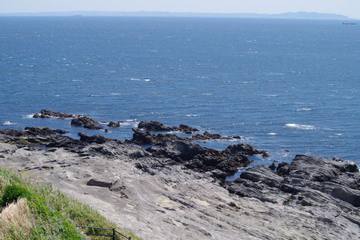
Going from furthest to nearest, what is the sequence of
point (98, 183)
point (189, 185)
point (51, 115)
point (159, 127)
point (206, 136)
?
point (51, 115)
point (159, 127)
point (206, 136)
point (189, 185)
point (98, 183)

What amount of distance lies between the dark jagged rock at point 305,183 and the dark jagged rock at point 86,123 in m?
32.6

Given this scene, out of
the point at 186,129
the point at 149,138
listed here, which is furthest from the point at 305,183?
the point at 186,129

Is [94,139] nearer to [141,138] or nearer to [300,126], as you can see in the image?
[141,138]

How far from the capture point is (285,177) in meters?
70.4

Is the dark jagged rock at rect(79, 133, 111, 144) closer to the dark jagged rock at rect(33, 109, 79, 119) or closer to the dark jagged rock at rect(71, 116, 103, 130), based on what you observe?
the dark jagged rock at rect(71, 116, 103, 130)

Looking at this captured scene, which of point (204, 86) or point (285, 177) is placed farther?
point (204, 86)

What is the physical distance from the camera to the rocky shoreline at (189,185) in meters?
52.2

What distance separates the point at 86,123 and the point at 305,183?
4196 centimetres

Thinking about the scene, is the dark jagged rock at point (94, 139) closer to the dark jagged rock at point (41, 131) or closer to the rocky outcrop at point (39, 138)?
the rocky outcrop at point (39, 138)

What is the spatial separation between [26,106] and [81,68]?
203 feet

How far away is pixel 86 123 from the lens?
9625 cm

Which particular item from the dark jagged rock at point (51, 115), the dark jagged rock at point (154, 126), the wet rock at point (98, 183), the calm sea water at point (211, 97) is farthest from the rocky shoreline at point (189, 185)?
the dark jagged rock at point (51, 115)

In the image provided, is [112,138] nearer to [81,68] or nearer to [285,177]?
[285,177]

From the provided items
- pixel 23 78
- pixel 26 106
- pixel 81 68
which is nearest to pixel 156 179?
pixel 26 106
